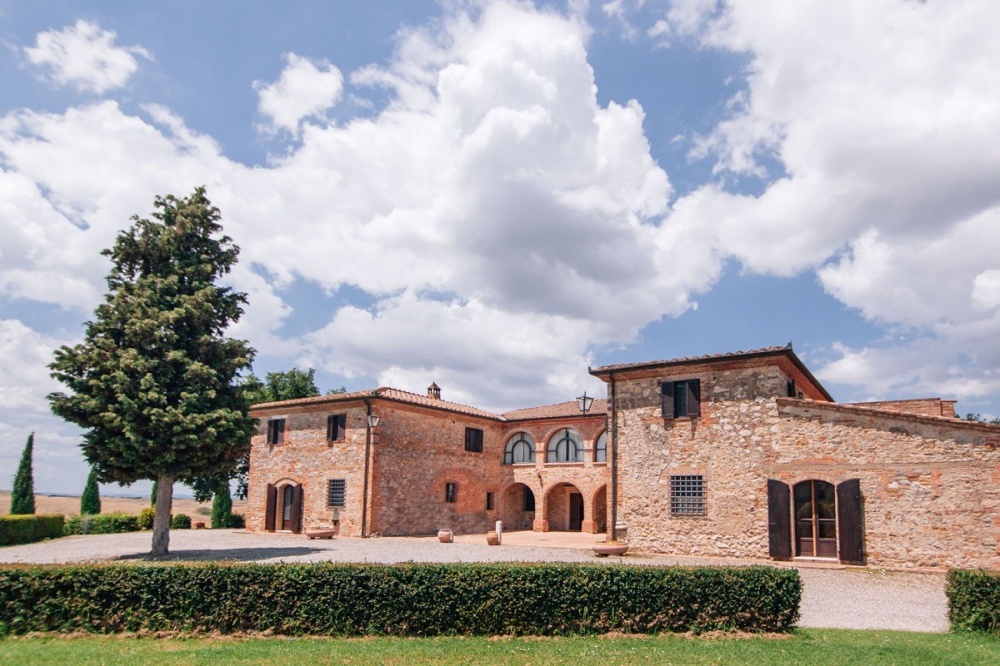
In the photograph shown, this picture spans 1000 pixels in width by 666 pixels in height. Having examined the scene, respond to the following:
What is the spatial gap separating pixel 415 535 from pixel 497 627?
18.6m

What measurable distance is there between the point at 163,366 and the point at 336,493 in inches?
397

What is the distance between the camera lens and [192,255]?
2167 cm

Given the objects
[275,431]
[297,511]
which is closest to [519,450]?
[297,511]

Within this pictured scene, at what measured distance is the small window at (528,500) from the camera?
3541cm

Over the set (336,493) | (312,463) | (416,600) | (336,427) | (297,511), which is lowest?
(297,511)

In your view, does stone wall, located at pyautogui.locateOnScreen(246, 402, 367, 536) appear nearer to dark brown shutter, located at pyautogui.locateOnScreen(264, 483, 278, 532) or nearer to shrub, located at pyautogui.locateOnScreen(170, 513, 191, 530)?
dark brown shutter, located at pyautogui.locateOnScreen(264, 483, 278, 532)

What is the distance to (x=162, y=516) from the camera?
2069cm

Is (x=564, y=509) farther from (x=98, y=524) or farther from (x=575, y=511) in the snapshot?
(x=98, y=524)

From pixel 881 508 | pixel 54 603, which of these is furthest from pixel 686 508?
pixel 54 603

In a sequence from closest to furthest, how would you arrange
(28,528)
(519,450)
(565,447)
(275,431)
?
(28,528), (275,431), (565,447), (519,450)

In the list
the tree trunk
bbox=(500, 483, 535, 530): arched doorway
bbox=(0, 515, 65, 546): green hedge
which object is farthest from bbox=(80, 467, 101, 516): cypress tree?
bbox=(500, 483, 535, 530): arched doorway

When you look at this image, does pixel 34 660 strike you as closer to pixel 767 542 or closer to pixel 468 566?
pixel 468 566

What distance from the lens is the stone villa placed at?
55.7 ft

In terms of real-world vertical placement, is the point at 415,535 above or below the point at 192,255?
below
